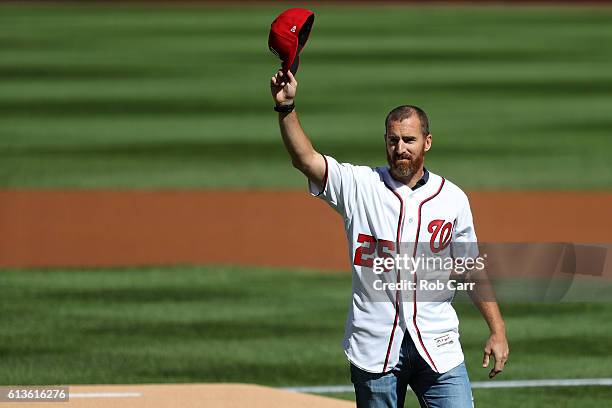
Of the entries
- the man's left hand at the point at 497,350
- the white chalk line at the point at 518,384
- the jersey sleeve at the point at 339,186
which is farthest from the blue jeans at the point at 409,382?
the white chalk line at the point at 518,384

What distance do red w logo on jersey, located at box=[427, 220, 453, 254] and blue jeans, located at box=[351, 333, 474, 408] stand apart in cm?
36

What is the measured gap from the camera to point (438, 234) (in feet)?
16.8

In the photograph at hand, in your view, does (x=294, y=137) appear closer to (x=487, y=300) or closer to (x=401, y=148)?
(x=401, y=148)

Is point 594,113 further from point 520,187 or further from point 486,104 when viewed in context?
point 520,187

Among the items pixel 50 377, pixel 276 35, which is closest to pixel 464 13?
pixel 50 377

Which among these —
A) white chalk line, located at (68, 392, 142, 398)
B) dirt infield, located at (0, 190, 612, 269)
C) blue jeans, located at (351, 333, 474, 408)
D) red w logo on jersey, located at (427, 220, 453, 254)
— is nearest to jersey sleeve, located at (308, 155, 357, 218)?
red w logo on jersey, located at (427, 220, 453, 254)

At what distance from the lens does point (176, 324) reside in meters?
9.88

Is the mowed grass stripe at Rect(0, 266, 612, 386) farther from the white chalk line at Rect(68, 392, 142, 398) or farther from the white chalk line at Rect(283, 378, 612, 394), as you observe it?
the white chalk line at Rect(68, 392, 142, 398)

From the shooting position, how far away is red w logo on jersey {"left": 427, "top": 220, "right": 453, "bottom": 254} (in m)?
5.10

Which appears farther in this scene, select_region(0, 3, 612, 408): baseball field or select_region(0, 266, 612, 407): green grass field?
select_region(0, 3, 612, 408): baseball field

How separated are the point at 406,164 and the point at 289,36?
688mm

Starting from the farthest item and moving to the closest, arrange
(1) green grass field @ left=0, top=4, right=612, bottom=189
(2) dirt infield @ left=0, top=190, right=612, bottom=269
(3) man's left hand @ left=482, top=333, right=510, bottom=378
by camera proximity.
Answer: (1) green grass field @ left=0, top=4, right=612, bottom=189
(2) dirt infield @ left=0, top=190, right=612, bottom=269
(3) man's left hand @ left=482, top=333, right=510, bottom=378

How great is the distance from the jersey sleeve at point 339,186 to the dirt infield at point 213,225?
6.80m

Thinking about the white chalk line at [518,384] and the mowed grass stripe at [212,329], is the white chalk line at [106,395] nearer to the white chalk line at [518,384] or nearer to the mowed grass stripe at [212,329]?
the mowed grass stripe at [212,329]
